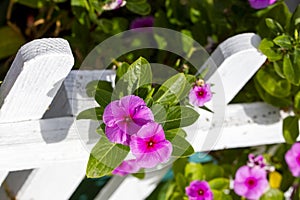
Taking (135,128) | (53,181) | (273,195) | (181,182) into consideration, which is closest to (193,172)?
(181,182)

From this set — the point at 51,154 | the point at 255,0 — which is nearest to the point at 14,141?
the point at 51,154

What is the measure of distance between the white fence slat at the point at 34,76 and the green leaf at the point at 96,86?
9 centimetres

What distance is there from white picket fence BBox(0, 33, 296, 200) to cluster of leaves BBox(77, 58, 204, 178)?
92mm

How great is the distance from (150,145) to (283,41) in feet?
1.21

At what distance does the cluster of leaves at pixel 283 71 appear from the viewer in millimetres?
1241

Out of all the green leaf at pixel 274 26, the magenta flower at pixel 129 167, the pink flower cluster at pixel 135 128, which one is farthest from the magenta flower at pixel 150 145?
the green leaf at pixel 274 26

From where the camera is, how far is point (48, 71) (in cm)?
102

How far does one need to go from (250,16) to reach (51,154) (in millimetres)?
587

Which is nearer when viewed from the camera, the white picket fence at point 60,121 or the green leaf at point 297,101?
the white picket fence at point 60,121

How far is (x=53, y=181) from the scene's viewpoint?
1.39 m

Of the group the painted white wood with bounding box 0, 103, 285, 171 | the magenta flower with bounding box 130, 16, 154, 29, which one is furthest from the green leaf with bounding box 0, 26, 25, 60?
the painted white wood with bounding box 0, 103, 285, 171

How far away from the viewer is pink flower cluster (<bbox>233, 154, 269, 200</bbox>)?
1457 mm

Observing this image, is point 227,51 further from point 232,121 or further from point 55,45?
point 55,45

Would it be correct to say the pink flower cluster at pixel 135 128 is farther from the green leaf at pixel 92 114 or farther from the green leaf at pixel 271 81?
the green leaf at pixel 271 81
